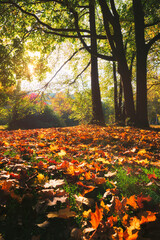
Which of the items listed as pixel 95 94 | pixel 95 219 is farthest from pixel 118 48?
pixel 95 219

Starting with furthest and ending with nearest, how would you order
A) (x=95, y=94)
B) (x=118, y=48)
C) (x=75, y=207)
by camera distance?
(x=95, y=94)
(x=118, y=48)
(x=75, y=207)

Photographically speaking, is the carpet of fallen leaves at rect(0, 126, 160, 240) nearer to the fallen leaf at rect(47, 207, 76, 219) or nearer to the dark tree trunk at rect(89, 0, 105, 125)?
the fallen leaf at rect(47, 207, 76, 219)

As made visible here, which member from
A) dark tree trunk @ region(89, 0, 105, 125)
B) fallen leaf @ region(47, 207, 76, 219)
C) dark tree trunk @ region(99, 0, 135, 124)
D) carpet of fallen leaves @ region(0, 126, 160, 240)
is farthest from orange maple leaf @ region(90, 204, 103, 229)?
dark tree trunk @ region(89, 0, 105, 125)

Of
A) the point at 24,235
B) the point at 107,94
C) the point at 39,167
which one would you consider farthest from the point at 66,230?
the point at 107,94

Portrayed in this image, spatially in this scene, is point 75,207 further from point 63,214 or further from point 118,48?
point 118,48

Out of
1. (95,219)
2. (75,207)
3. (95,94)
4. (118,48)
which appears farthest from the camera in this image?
(95,94)

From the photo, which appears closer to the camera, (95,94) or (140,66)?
(140,66)

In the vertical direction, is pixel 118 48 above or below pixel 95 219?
above

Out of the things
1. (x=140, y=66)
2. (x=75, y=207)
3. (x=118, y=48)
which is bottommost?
(x=75, y=207)

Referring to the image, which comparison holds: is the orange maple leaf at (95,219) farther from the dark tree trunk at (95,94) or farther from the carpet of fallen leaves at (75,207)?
the dark tree trunk at (95,94)

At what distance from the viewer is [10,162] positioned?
7.48 ft

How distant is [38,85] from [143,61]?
632 cm

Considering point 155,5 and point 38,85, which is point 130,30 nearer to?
point 155,5

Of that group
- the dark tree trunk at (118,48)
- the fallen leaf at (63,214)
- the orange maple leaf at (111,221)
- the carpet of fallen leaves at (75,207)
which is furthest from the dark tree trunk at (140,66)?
the fallen leaf at (63,214)
